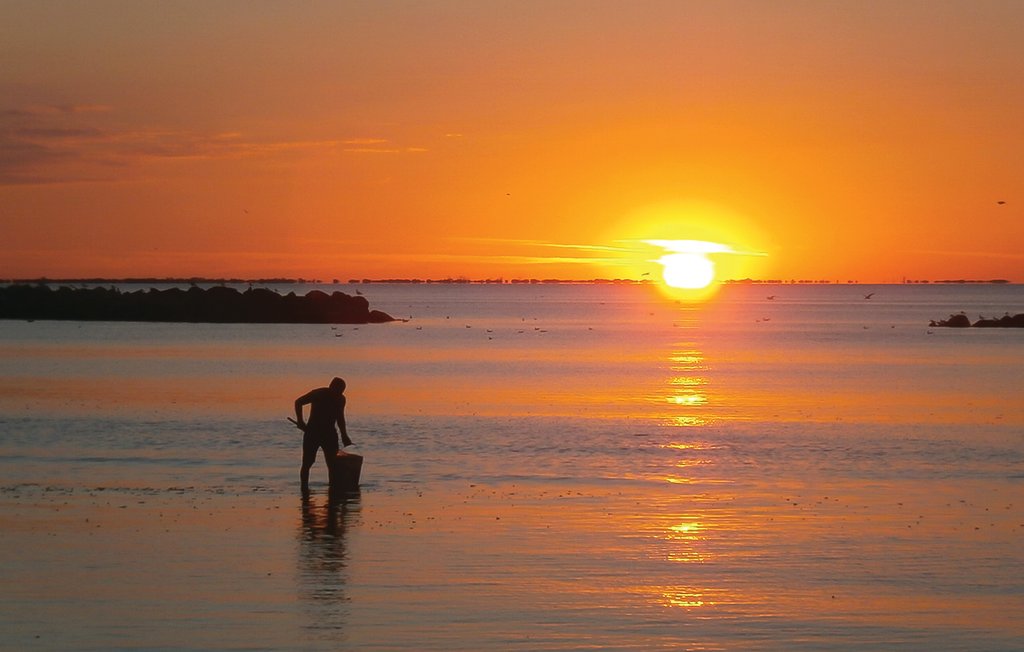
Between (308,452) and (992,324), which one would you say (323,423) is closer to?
(308,452)

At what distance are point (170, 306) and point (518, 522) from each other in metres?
109

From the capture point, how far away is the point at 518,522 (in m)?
19.5

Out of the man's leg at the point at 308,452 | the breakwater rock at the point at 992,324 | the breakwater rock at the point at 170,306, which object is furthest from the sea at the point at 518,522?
the breakwater rock at the point at 992,324

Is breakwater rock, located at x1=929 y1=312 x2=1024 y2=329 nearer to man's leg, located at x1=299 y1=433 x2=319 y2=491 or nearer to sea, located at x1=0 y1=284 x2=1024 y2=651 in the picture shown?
sea, located at x1=0 y1=284 x2=1024 y2=651

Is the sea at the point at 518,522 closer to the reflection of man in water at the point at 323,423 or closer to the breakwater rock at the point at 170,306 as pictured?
the reflection of man in water at the point at 323,423

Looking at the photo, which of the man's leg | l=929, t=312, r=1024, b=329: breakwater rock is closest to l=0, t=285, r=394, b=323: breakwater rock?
l=929, t=312, r=1024, b=329: breakwater rock

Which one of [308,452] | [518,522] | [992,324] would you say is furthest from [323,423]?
[992,324]

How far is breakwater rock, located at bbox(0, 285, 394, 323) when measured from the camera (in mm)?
121875

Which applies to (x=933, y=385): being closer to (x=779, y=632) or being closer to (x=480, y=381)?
(x=480, y=381)

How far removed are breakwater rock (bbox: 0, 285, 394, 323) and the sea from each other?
74738 millimetres

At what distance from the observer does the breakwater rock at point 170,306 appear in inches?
4798

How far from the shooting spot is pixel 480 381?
55.4 meters

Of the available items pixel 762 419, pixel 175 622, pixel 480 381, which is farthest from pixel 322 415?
pixel 480 381

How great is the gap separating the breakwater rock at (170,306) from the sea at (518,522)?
245ft
